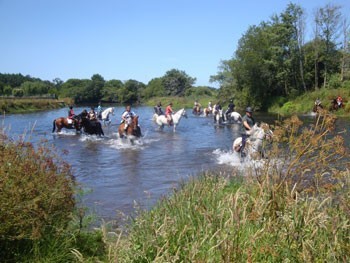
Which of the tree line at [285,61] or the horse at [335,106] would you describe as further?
the tree line at [285,61]

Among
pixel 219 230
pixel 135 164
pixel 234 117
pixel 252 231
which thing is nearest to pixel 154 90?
pixel 234 117

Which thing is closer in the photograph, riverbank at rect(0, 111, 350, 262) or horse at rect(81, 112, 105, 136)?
riverbank at rect(0, 111, 350, 262)

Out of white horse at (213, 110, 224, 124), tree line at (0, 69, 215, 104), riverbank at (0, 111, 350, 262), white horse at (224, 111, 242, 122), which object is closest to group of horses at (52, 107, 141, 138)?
white horse at (213, 110, 224, 124)

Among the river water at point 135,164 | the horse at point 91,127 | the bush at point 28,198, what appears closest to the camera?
the bush at point 28,198

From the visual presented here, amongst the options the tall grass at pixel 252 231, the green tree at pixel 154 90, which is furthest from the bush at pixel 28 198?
the green tree at pixel 154 90

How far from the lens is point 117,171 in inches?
512

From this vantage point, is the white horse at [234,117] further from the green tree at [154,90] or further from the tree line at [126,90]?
the green tree at [154,90]

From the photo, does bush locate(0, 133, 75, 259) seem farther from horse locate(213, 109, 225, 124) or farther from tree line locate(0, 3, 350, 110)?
tree line locate(0, 3, 350, 110)

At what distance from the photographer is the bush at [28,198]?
4422 millimetres

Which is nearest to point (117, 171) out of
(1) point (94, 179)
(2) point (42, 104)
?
(1) point (94, 179)

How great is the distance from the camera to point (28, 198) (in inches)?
183

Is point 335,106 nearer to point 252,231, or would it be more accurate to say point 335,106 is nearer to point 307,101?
point 307,101

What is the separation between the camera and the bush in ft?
14.5

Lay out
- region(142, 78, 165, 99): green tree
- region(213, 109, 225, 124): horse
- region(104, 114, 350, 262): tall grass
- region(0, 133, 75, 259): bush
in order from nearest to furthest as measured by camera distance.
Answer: region(104, 114, 350, 262): tall grass
region(0, 133, 75, 259): bush
region(213, 109, 225, 124): horse
region(142, 78, 165, 99): green tree
